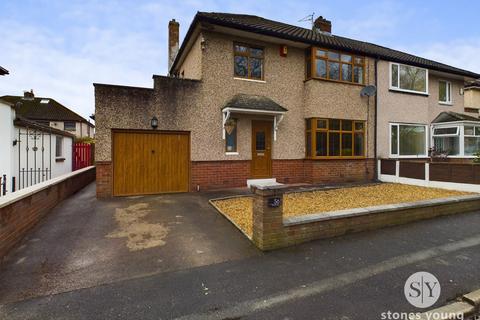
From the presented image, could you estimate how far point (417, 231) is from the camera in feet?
16.9

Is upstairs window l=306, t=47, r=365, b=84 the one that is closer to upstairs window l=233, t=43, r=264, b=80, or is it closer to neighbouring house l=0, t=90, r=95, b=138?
upstairs window l=233, t=43, r=264, b=80

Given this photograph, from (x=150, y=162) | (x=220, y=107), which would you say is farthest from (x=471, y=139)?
(x=150, y=162)

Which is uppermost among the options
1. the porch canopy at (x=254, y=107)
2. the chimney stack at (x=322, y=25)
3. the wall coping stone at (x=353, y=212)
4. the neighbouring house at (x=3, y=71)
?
the chimney stack at (x=322, y=25)

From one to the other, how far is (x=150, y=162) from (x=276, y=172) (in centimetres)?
485

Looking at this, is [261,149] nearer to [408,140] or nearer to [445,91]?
[408,140]

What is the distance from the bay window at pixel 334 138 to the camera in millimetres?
10711

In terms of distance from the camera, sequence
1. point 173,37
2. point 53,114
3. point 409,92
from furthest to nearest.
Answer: point 53,114 → point 173,37 → point 409,92

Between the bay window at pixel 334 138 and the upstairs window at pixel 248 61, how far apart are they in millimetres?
2976

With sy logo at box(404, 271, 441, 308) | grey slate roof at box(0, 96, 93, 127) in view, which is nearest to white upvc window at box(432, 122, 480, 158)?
sy logo at box(404, 271, 441, 308)

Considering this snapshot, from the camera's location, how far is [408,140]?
13133 millimetres

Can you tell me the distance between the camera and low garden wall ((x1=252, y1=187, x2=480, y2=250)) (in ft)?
13.5

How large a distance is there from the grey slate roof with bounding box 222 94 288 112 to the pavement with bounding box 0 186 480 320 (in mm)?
4947

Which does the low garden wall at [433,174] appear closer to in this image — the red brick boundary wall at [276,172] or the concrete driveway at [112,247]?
the red brick boundary wall at [276,172]

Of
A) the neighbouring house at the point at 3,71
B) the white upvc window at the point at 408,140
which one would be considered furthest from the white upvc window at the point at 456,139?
the neighbouring house at the point at 3,71
